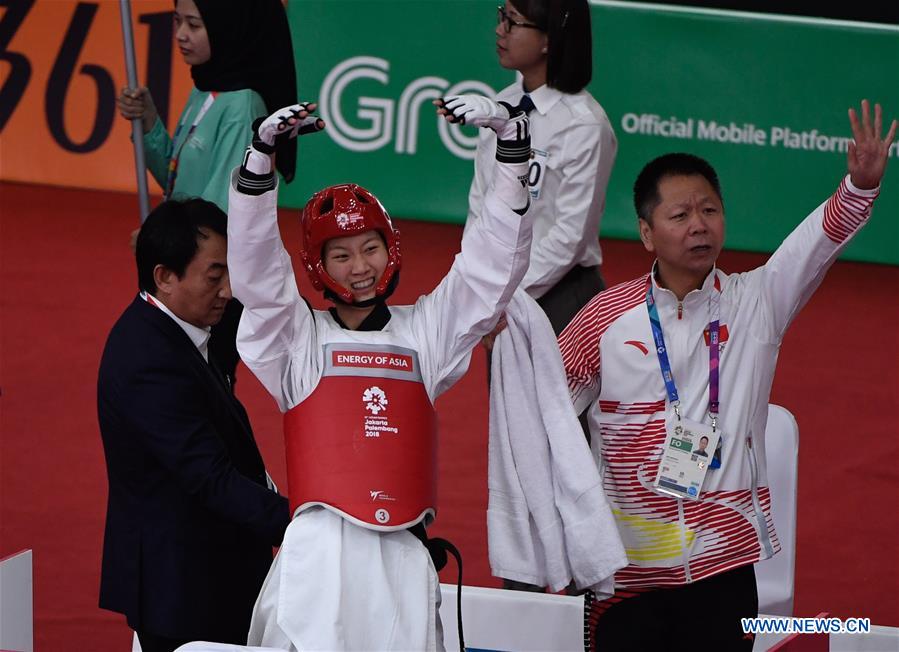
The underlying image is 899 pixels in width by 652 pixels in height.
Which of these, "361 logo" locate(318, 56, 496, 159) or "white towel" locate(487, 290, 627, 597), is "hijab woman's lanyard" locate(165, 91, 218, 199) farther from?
"361 logo" locate(318, 56, 496, 159)

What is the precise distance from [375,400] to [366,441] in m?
0.10

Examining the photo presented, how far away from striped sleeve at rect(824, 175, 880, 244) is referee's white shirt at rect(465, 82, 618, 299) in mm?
1549

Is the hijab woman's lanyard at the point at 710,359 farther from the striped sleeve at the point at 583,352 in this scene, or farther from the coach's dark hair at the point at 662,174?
the coach's dark hair at the point at 662,174

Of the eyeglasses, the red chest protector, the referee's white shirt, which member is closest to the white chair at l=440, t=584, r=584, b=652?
the red chest protector

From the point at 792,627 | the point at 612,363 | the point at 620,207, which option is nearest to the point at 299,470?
the point at 612,363

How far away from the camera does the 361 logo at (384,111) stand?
8.90 metres

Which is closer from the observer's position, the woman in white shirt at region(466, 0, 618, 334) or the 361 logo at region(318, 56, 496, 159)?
the woman in white shirt at region(466, 0, 618, 334)

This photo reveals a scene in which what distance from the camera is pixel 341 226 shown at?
3494 millimetres

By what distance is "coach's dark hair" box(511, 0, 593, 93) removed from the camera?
16.9ft

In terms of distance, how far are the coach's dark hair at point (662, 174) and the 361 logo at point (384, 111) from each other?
16.3 feet

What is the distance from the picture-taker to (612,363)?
388 centimetres

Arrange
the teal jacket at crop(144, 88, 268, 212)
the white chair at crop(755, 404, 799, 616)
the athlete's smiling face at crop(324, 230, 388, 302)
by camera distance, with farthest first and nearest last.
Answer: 1. the teal jacket at crop(144, 88, 268, 212)
2. the white chair at crop(755, 404, 799, 616)
3. the athlete's smiling face at crop(324, 230, 388, 302)

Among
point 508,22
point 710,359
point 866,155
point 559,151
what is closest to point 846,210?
point 866,155

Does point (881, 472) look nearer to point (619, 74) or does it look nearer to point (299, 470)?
point (619, 74)
